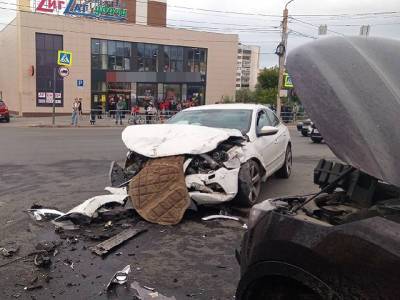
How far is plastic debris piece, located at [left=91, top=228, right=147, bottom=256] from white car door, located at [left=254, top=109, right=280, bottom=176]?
2.66 m

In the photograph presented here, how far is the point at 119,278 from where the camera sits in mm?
4152

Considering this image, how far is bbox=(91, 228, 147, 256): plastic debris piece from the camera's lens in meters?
4.80

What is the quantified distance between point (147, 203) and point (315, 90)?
12.3ft

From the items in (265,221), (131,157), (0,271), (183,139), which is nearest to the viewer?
(265,221)

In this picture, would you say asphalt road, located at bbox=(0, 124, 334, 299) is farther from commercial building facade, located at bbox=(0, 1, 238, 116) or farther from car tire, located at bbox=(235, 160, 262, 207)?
commercial building facade, located at bbox=(0, 1, 238, 116)

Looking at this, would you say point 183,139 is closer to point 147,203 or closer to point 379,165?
point 147,203

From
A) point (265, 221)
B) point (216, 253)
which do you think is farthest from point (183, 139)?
point (265, 221)

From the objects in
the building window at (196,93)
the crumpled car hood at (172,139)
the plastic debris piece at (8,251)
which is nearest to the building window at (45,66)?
the building window at (196,93)

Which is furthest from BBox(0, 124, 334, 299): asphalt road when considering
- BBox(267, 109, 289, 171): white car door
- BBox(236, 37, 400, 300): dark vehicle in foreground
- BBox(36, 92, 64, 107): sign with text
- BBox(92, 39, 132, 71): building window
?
BBox(92, 39, 132, 71): building window

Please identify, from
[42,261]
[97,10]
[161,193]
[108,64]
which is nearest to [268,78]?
[108,64]

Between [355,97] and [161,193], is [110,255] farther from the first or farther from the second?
[355,97]

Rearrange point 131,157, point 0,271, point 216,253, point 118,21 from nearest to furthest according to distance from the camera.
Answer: point 0,271, point 216,253, point 131,157, point 118,21

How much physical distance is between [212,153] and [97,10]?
125 ft

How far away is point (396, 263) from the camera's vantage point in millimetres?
2070
